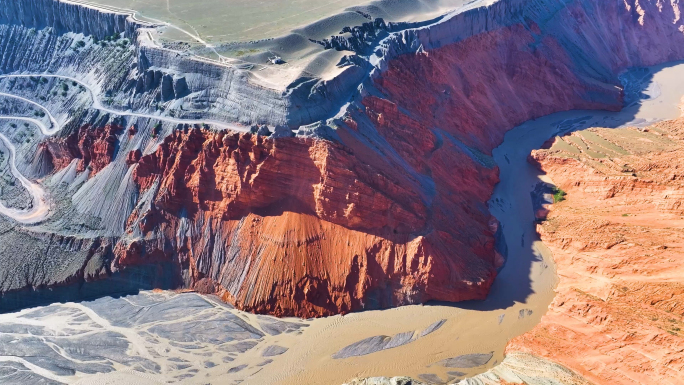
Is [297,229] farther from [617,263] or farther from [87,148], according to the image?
[617,263]

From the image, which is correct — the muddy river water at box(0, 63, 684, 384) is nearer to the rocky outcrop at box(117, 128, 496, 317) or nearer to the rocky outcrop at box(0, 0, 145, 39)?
the rocky outcrop at box(117, 128, 496, 317)

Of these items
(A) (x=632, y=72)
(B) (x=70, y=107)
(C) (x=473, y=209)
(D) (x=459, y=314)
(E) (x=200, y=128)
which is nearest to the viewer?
(D) (x=459, y=314)

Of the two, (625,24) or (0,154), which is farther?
(625,24)

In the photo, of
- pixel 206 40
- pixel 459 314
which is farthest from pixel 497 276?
pixel 206 40

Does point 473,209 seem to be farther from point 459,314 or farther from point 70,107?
point 70,107

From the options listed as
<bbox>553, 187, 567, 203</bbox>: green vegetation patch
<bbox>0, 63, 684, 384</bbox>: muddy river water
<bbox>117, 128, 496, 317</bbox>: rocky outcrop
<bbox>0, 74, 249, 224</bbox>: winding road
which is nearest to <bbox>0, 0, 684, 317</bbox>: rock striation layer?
<bbox>117, 128, 496, 317</bbox>: rocky outcrop

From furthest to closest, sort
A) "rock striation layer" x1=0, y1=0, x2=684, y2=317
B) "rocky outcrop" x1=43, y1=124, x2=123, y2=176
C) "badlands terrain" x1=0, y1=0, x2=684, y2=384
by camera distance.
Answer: "rocky outcrop" x1=43, y1=124, x2=123, y2=176 → "rock striation layer" x1=0, y1=0, x2=684, y2=317 → "badlands terrain" x1=0, y1=0, x2=684, y2=384
